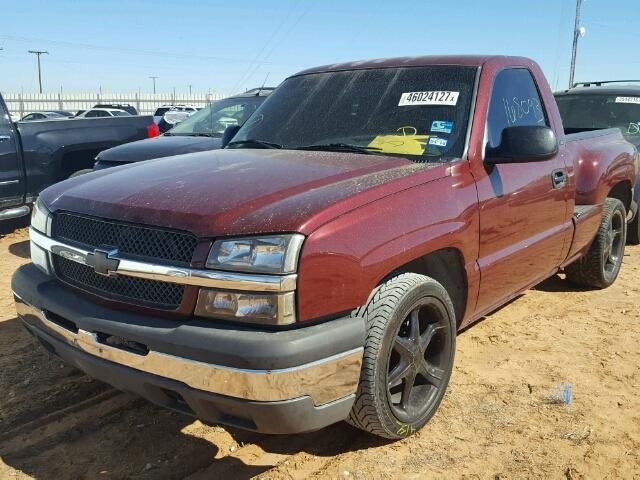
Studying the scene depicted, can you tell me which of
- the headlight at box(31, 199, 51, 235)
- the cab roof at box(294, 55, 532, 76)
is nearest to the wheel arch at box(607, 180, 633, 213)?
the cab roof at box(294, 55, 532, 76)

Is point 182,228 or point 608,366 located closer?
point 182,228

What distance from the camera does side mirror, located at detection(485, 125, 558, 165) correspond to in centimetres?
320

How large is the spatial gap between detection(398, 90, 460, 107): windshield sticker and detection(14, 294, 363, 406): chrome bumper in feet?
5.38

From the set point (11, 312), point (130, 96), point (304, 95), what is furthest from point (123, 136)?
A: point (130, 96)

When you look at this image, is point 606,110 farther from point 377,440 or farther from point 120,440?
point 120,440

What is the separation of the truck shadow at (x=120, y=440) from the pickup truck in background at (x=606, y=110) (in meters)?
5.86

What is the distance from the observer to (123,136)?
25.7 feet

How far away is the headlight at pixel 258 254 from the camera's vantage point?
2.25 metres

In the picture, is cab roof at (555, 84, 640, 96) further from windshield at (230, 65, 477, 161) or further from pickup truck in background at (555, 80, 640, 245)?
windshield at (230, 65, 477, 161)

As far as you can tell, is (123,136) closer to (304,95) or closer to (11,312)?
(11,312)

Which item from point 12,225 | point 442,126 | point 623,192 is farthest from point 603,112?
point 12,225

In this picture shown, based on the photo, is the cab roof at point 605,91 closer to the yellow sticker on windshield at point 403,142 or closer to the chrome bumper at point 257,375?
the yellow sticker on windshield at point 403,142

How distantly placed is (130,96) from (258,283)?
137 ft

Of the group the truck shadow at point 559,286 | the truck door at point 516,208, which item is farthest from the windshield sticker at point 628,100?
the truck door at point 516,208
